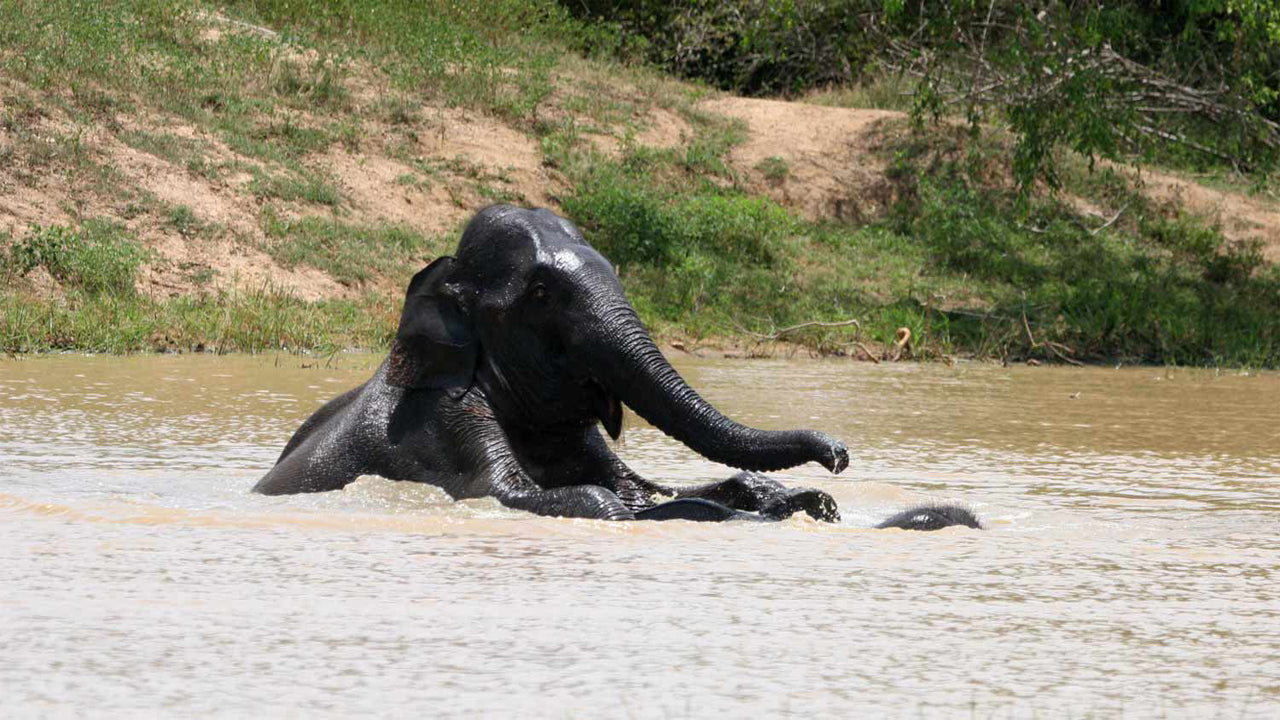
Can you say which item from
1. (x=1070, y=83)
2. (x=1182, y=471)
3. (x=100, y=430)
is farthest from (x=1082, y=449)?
(x=1070, y=83)

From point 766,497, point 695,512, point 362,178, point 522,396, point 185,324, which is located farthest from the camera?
point 362,178

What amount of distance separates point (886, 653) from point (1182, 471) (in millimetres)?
5003

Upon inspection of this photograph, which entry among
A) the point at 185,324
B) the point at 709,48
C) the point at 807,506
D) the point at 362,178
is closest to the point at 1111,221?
the point at 709,48

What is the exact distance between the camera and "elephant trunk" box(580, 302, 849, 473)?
679 centimetres

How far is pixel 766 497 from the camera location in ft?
24.0

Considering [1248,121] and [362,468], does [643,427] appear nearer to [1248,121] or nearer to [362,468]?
[362,468]

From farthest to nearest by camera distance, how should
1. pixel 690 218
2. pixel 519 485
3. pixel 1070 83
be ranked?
1. pixel 690 218
2. pixel 1070 83
3. pixel 519 485

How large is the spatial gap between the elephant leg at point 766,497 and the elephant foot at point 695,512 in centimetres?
18

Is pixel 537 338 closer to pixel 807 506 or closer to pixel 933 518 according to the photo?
pixel 807 506

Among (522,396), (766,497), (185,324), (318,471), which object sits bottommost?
(185,324)

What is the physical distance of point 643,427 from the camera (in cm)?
1162

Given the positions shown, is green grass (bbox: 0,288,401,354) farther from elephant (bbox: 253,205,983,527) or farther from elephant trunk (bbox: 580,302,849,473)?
elephant trunk (bbox: 580,302,849,473)

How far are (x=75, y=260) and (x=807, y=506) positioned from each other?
12.6 metres

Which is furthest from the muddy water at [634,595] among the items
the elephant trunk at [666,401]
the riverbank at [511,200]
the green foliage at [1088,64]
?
the green foliage at [1088,64]
